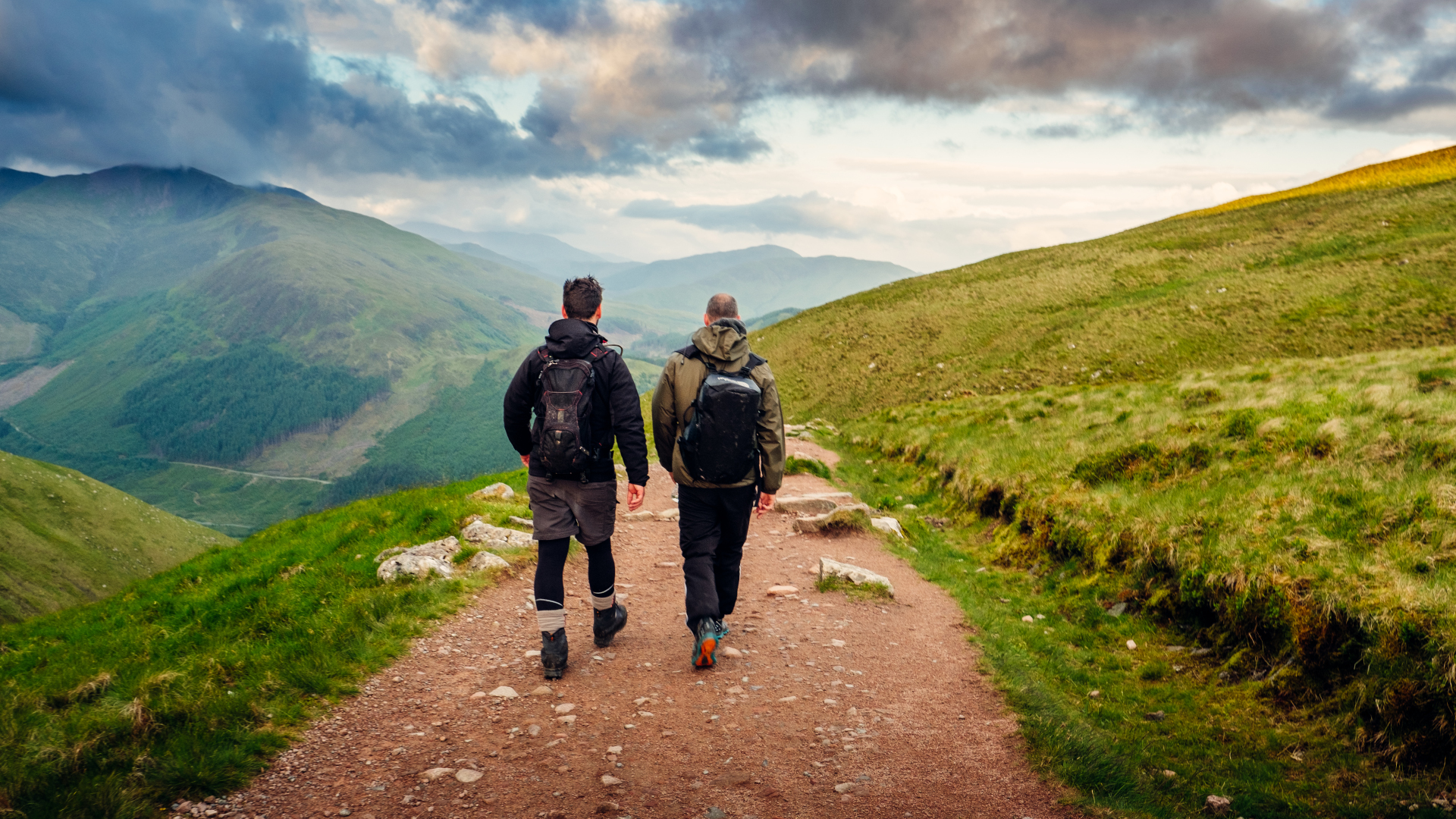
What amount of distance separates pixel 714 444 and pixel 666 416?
2.61 ft

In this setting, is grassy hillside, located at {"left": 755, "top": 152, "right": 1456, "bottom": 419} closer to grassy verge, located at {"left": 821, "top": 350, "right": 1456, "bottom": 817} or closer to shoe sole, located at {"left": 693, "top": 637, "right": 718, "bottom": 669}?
grassy verge, located at {"left": 821, "top": 350, "right": 1456, "bottom": 817}

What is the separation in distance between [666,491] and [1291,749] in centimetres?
1262

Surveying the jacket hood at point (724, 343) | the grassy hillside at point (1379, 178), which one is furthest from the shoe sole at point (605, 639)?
the grassy hillside at point (1379, 178)

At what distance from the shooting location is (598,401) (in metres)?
7.16

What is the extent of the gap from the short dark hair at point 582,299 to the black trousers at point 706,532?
84.3 inches

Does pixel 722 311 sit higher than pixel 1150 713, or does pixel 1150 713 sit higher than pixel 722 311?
pixel 722 311

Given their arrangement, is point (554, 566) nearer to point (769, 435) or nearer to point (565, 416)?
point (565, 416)

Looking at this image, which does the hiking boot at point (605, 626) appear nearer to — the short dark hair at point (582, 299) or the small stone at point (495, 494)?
the short dark hair at point (582, 299)

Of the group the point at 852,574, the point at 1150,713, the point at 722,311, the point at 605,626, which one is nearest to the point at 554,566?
the point at 605,626

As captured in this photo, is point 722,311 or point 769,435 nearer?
point 769,435

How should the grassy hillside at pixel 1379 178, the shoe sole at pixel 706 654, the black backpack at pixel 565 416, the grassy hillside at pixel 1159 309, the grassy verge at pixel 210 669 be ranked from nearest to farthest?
the grassy verge at pixel 210 669
the black backpack at pixel 565 416
the shoe sole at pixel 706 654
the grassy hillside at pixel 1159 309
the grassy hillside at pixel 1379 178

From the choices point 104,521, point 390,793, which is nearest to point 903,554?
point 390,793

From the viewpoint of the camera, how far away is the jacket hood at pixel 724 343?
23.5 ft

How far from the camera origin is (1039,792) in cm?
545
